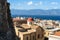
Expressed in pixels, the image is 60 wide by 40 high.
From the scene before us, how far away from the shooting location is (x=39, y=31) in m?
51.6

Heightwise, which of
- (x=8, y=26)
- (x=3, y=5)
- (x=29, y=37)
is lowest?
(x=29, y=37)

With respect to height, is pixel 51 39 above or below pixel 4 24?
below

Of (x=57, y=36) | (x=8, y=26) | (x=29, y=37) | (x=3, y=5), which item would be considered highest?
(x=3, y=5)

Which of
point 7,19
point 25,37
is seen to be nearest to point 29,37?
point 25,37

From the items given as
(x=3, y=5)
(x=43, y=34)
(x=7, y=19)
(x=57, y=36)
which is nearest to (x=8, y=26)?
(x=7, y=19)

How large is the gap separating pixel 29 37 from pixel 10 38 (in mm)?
28067

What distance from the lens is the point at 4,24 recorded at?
2192cm

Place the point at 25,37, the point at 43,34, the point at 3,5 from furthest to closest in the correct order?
the point at 43,34 < the point at 25,37 < the point at 3,5

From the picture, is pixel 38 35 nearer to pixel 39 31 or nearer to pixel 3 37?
pixel 39 31

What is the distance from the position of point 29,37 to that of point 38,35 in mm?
2652

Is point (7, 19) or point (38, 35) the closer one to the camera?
point (7, 19)

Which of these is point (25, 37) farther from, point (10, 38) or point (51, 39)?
point (10, 38)

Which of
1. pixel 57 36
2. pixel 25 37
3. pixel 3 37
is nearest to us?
pixel 3 37

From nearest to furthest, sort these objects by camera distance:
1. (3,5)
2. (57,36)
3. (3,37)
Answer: (3,37) → (3,5) → (57,36)
